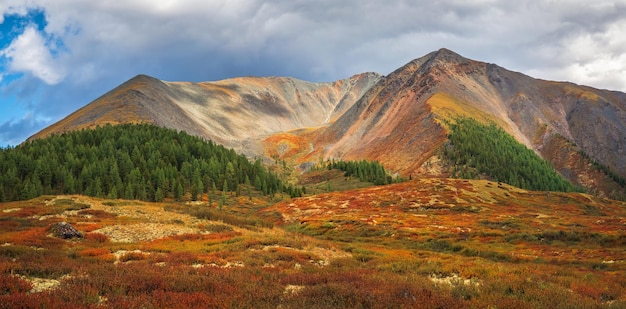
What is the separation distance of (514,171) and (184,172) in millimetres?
159139

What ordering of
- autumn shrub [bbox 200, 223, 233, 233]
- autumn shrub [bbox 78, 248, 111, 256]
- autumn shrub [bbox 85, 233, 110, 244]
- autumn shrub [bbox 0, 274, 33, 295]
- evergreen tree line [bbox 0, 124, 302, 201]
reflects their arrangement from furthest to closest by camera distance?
evergreen tree line [bbox 0, 124, 302, 201]
autumn shrub [bbox 200, 223, 233, 233]
autumn shrub [bbox 85, 233, 110, 244]
autumn shrub [bbox 78, 248, 111, 256]
autumn shrub [bbox 0, 274, 33, 295]

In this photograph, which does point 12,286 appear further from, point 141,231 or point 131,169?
point 131,169

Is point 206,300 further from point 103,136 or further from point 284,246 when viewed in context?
point 103,136

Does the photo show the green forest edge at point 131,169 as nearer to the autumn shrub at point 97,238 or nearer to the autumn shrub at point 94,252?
the autumn shrub at point 97,238

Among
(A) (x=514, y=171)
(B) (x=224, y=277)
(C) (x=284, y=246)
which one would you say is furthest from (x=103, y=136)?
(A) (x=514, y=171)

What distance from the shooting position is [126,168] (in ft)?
447

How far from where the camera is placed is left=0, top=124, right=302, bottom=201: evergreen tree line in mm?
117812

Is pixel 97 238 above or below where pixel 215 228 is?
above

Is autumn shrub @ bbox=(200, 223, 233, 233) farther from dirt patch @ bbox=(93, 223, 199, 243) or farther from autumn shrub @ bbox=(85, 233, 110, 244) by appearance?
autumn shrub @ bbox=(85, 233, 110, 244)

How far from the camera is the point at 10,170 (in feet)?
392

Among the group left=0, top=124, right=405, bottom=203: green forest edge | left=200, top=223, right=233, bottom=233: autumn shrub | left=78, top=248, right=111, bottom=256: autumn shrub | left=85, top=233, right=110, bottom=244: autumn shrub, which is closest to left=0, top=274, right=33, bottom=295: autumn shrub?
left=78, top=248, right=111, bottom=256: autumn shrub

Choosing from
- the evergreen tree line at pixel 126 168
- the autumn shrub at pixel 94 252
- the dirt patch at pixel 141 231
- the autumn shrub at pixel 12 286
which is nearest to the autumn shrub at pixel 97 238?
the dirt patch at pixel 141 231

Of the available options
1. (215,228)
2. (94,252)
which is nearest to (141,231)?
(215,228)

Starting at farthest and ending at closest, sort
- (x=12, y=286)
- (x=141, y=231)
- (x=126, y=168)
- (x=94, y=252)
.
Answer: (x=126, y=168) → (x=141, y=231) → (x=94, y=252) → (x=12, y=286)
